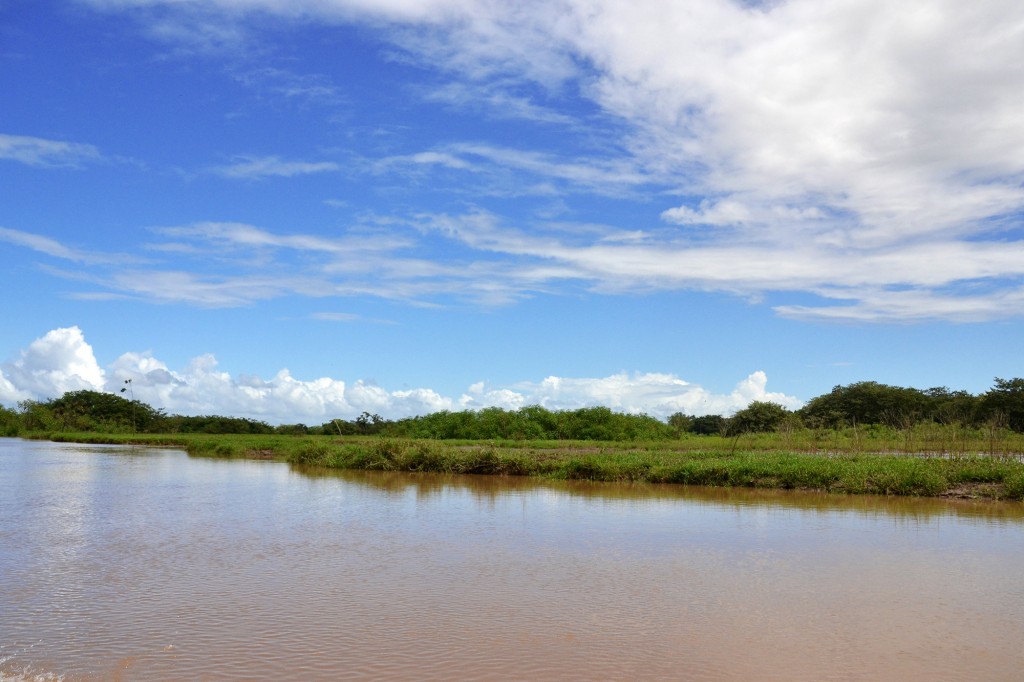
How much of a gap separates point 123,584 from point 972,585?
8.51m

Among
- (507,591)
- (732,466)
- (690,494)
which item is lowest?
(507,591)

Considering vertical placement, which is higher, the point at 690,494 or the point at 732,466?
the point at 732,466

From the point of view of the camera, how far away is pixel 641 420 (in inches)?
1502

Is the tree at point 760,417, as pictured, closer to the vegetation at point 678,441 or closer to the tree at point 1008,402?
the vegetation at point 678,441

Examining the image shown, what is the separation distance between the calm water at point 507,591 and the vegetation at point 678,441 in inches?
111

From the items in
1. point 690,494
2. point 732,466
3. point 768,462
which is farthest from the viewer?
point 768,462

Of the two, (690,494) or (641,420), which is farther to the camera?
(641,420)

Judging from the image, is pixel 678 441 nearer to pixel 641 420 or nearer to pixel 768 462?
pixel 641 420

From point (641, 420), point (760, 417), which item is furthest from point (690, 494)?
point (760, 417)

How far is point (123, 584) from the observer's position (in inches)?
308

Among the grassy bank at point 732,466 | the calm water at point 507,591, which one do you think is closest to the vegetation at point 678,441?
the grassy bank at point 732,466

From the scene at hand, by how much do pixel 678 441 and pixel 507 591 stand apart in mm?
24553

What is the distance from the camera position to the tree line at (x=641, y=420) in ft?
121

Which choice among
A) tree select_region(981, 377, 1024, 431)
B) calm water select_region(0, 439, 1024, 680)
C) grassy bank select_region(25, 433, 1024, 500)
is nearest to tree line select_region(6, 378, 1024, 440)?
tree select_region(981, 377, 1024, 431)
